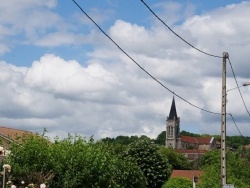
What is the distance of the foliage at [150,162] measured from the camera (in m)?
72.5

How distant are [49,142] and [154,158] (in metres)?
39.3

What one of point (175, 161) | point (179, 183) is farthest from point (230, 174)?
point (175, 161)

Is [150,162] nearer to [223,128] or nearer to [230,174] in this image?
[230,174]

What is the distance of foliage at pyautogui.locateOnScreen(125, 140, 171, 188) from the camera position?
72.5 meters

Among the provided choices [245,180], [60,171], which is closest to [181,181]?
[245,180]

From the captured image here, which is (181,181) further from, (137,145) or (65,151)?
(65,151)

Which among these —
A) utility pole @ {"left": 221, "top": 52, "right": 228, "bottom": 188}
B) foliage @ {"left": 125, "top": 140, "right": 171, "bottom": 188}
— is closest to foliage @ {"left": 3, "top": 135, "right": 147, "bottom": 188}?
utility pole @ {"left": 221, "top": 52, "right": 228, "bottom": 188}

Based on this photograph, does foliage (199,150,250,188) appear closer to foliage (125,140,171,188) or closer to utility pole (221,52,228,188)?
utility pole (221,52,228,188)

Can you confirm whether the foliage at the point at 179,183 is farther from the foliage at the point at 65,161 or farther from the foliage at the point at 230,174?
the foliage at the point at 65,161

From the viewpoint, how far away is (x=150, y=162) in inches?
2862

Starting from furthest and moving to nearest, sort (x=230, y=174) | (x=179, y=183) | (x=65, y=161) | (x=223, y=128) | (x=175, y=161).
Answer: (x=175, y=161) < (x=179, y=183) < (x=230, y=174) < (x=65, y=161) < (x=223, y=128)

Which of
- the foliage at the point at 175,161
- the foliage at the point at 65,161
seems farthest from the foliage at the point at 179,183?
the foliage at the point at 175,161

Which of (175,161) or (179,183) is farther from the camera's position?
(175,161)

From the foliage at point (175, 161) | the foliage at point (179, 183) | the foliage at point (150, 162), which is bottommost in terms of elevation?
the foliage at point (179, 183)
